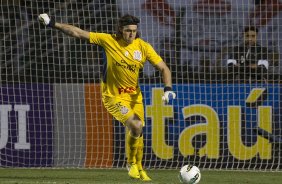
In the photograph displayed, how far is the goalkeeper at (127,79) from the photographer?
11.0 m

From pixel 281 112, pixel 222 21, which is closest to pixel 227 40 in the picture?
pixel 222 21

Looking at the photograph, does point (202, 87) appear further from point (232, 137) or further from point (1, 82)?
point (1, 82)

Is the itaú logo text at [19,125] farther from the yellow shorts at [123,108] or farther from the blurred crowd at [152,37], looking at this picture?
the yellow shorts at [123,108]

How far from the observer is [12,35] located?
48.7ft

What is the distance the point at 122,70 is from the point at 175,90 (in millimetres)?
3289

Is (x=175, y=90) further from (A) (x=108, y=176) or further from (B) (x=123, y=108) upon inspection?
(B) (x=123, y=108)

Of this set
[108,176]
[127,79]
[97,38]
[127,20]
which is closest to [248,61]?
[108,176]

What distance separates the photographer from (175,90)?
1429cm

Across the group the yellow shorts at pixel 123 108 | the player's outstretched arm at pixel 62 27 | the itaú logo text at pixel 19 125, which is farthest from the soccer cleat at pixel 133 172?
the itaú logo text at pixel 19 125

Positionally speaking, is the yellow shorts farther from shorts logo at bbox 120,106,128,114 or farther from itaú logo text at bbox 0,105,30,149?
itaú logo text at bbox 0,105,30,149

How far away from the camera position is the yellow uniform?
36.4ft

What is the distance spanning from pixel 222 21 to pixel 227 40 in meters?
0.33

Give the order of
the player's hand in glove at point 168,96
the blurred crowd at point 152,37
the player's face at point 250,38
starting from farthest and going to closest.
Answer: the blurred crowd at point 152,37 < the player's face at point 250,38 < the player's hand in glove at point 168,96

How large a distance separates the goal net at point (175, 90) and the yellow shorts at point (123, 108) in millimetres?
2933
